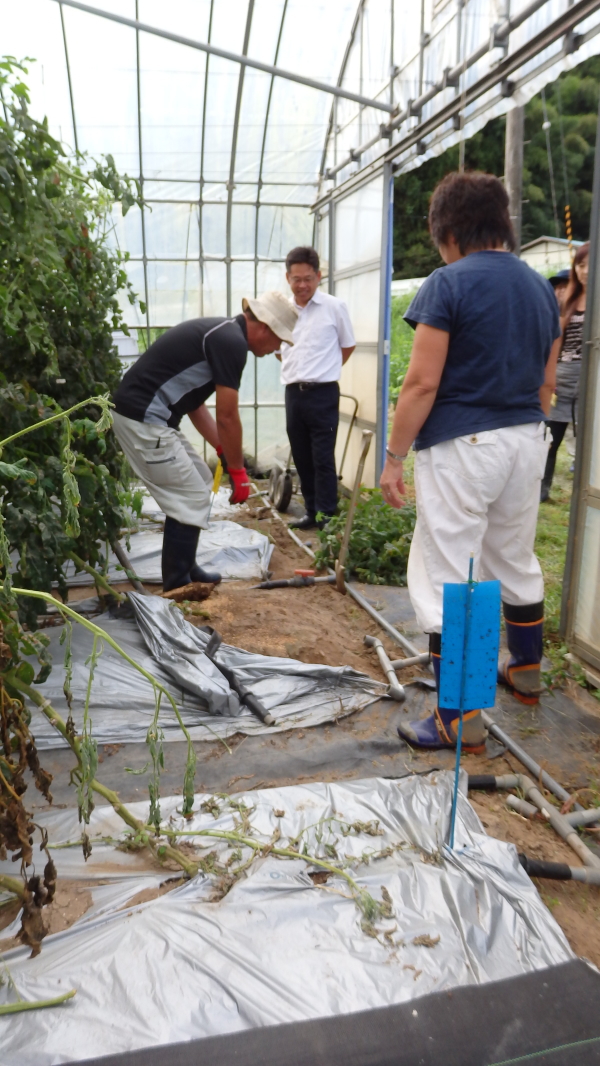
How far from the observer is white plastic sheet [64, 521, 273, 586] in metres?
4.79

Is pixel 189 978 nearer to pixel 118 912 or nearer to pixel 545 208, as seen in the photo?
pixel 118 912

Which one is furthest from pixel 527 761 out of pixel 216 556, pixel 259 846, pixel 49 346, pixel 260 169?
pixel 260 169

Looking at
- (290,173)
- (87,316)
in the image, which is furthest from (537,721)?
(290,173)

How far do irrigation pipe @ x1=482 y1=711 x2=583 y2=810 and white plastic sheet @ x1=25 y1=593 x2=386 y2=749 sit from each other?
0.47 m

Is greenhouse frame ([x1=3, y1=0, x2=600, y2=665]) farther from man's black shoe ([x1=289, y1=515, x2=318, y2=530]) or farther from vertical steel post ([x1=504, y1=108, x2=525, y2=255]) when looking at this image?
vertical steel post ([x1=504, y1=108, x2=525, y2=255])

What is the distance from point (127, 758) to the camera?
9.06ft

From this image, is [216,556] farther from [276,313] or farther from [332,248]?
[332,248]

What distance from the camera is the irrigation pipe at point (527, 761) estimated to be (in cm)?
251

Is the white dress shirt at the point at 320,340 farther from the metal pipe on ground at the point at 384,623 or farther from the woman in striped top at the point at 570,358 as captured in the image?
the metal pipe on ground at the point at 384,623

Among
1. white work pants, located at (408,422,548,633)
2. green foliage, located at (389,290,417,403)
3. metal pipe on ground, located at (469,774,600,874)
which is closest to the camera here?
metal pipe on ground, located at (469,774,600,874)

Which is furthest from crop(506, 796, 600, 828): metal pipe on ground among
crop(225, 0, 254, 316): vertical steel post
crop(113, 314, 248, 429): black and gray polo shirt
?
crop(225, 0, 254, 316): vertical steel post

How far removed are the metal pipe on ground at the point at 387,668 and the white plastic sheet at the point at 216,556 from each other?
49.7 inches

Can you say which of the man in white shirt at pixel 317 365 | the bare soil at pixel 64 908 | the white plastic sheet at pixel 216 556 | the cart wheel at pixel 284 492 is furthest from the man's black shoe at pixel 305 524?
the bare soil at pixel 64 908

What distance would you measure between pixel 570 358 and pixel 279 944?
4887 millimetres
